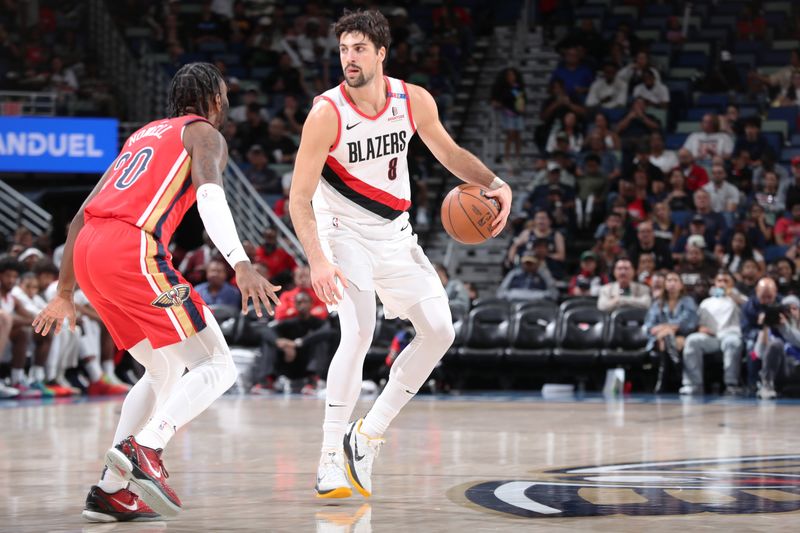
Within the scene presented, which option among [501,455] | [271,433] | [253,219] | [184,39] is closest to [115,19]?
[184,39]

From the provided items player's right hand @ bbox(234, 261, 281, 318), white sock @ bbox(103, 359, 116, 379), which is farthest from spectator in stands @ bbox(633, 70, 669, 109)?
player's right hand @ bbox(234, 261, 281, 318)

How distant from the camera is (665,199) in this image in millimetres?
15227

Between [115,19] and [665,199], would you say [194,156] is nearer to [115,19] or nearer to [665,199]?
[665,199]

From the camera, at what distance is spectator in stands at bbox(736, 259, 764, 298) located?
13016 millimetres

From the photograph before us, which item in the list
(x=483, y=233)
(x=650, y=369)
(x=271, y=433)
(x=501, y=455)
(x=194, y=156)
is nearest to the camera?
(x=194, y=156)

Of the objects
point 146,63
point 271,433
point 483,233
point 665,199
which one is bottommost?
point 271,433

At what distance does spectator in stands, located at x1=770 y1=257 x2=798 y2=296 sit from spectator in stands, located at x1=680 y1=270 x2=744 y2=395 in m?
0.42

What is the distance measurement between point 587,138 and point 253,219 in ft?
14.9

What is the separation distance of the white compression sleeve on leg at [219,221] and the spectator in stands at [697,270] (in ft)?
30.8

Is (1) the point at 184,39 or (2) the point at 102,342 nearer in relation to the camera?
(2) the point at 102,342

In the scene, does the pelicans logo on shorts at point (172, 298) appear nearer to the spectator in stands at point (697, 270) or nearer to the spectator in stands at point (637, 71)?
the spectator in stands at point (697, 270)

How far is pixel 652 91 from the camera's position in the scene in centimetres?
1730

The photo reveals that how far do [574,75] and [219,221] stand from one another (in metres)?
13.9

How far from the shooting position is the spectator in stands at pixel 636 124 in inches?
661
